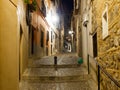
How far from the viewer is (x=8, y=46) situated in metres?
4.94

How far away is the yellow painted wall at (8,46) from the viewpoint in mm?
4551

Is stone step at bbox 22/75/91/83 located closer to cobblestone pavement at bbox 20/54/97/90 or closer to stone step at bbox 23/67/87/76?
cobblestone pavement at bbox 20/54/97/90

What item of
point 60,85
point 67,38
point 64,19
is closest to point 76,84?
point 60,85

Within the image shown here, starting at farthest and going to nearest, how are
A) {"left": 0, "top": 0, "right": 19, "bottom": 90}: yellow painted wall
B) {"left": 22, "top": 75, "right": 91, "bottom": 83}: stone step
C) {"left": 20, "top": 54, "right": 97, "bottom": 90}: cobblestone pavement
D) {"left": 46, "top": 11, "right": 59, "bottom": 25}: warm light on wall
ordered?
{"left": 46, "top": 11, "right": 59, "bottom": 25}: warm light on wall
{"left": 22, "top": 75, "right": 91, "bottom": 83}: stone step
{"left": 20, "top": 54, "right": 97, "bottom": 90}: cobblestone pavement
{"left": 0, "top": 0, "right": 19, "bottom": 90}: yellow painted wall

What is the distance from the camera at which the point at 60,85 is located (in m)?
8.70

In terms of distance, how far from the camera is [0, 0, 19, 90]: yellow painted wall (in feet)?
14.9

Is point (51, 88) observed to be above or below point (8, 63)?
below

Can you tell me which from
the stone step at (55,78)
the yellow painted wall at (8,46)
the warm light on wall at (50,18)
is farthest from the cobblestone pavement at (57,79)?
the warm light on wall at (50,18)

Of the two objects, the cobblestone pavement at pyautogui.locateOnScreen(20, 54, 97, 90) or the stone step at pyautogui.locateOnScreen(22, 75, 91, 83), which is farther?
the stone step at pyautogui.locateOnScreen(22, 75, 91, 83)

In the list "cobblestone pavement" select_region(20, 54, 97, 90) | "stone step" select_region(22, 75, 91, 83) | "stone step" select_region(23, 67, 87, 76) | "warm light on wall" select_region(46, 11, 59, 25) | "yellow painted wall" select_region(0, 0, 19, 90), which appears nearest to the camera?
"yellow painted wall" select_region(0, 0, 19, 90)

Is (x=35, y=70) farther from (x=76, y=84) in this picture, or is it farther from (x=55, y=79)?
(x=76, y=84)

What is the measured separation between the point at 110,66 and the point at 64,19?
33.8 m

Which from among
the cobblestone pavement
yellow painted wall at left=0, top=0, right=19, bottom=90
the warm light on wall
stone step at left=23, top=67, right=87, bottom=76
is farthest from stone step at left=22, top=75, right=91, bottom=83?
the warm light on wall

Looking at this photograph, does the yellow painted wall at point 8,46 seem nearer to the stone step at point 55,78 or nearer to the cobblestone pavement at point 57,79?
the cobblestone pavement at point 57,79
